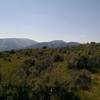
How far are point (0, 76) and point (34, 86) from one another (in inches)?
148

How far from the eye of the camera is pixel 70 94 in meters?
16.6

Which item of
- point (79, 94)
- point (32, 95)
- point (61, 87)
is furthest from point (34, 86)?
point (79, 94)

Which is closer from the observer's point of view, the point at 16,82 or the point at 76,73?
the point at 16,82

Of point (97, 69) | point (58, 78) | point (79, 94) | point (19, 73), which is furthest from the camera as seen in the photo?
point (97, 69)

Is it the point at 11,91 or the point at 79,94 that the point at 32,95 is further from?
the point at 79,94

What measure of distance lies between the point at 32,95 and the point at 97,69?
31.9 ft

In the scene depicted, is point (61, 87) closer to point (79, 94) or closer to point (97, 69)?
point (79, 94)

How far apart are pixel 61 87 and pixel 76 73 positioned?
12.6ft

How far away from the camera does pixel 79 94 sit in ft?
55.8

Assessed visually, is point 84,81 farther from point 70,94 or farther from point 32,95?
point 32,95

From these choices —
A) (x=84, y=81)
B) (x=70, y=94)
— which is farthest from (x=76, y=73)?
(x=70, y=94)

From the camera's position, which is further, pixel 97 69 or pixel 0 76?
pixel 97 69

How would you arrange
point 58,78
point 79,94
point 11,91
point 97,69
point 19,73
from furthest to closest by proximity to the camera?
point 97,69 < point 19,73 < point 58,78 < point 79,94 < point 11,91

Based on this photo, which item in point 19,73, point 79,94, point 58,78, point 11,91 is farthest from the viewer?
point 19,73
